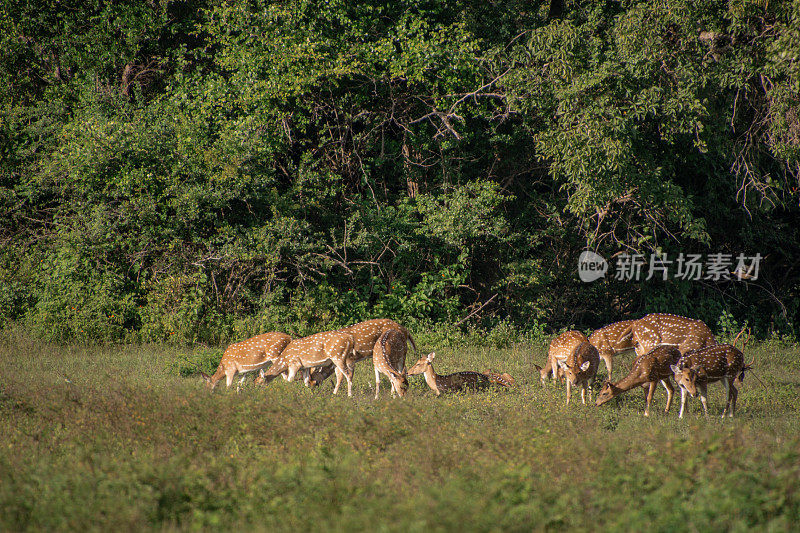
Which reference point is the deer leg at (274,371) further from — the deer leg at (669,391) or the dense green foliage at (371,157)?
the deer leg at (669,391)

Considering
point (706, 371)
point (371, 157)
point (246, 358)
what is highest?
point (371, 157)

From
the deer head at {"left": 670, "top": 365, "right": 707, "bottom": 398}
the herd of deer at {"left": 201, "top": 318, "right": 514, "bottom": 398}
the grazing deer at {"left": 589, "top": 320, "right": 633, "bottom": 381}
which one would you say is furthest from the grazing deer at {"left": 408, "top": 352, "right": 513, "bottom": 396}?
the deer head at {"left": 670, "top": 365, "right": 707, "bottom": 398}

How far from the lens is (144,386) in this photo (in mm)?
9656

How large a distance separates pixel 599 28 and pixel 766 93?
4183 mm

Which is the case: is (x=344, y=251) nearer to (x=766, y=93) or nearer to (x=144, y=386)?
(x=144, y=386)

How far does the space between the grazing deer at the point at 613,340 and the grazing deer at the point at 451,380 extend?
6.97ft

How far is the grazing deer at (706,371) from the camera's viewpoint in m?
9.59

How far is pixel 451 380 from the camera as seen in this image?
1064 cm

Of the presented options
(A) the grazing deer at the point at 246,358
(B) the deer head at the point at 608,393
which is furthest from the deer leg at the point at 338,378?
(B) the deer head at the point at 608,393

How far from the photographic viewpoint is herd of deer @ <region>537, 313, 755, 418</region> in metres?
9.70

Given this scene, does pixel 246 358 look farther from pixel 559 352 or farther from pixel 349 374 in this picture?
pixel 559 352

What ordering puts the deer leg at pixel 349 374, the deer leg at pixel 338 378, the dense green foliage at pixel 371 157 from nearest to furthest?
the deer leg at pixel 349 374
the deer leg at pixel 338 378
the dense green foliage at pixel 371 157

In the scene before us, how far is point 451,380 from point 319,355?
6.49ft

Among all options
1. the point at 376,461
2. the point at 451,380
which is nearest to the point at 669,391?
the point at 451,380
